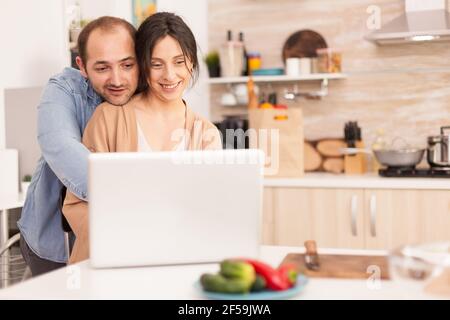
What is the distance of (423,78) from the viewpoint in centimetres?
392

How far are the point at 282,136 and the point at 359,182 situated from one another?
50cm

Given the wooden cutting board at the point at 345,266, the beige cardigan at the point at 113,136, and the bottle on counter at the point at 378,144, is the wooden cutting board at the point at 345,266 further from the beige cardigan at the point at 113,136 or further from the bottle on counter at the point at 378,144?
the bottle on counter at the point at 378,144

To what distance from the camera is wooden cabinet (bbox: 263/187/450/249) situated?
10.9 feet

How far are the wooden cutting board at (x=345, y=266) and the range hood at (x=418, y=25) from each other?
2.27m

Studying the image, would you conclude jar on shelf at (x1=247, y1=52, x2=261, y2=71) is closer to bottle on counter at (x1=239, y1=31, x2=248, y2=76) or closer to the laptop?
bottle on counter at (x1=239, y1=31, x2=248, y2=76)

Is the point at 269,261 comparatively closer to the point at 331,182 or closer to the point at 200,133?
the point at 200,133

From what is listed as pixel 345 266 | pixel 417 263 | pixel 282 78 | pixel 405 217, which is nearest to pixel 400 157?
pixel 405 217

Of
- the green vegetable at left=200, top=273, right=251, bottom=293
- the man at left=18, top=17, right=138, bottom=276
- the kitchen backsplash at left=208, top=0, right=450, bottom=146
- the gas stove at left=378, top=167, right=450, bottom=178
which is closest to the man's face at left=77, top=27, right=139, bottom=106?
the man at left=18, top=17, right=138, bottom=276

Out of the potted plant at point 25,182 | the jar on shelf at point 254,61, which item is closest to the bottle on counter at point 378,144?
the jar on shelf at point 254,61

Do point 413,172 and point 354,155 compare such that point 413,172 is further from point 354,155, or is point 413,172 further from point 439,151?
point 354,155

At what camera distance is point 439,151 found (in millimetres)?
3516

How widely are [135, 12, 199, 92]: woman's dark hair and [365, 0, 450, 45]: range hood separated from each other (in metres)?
1.90
